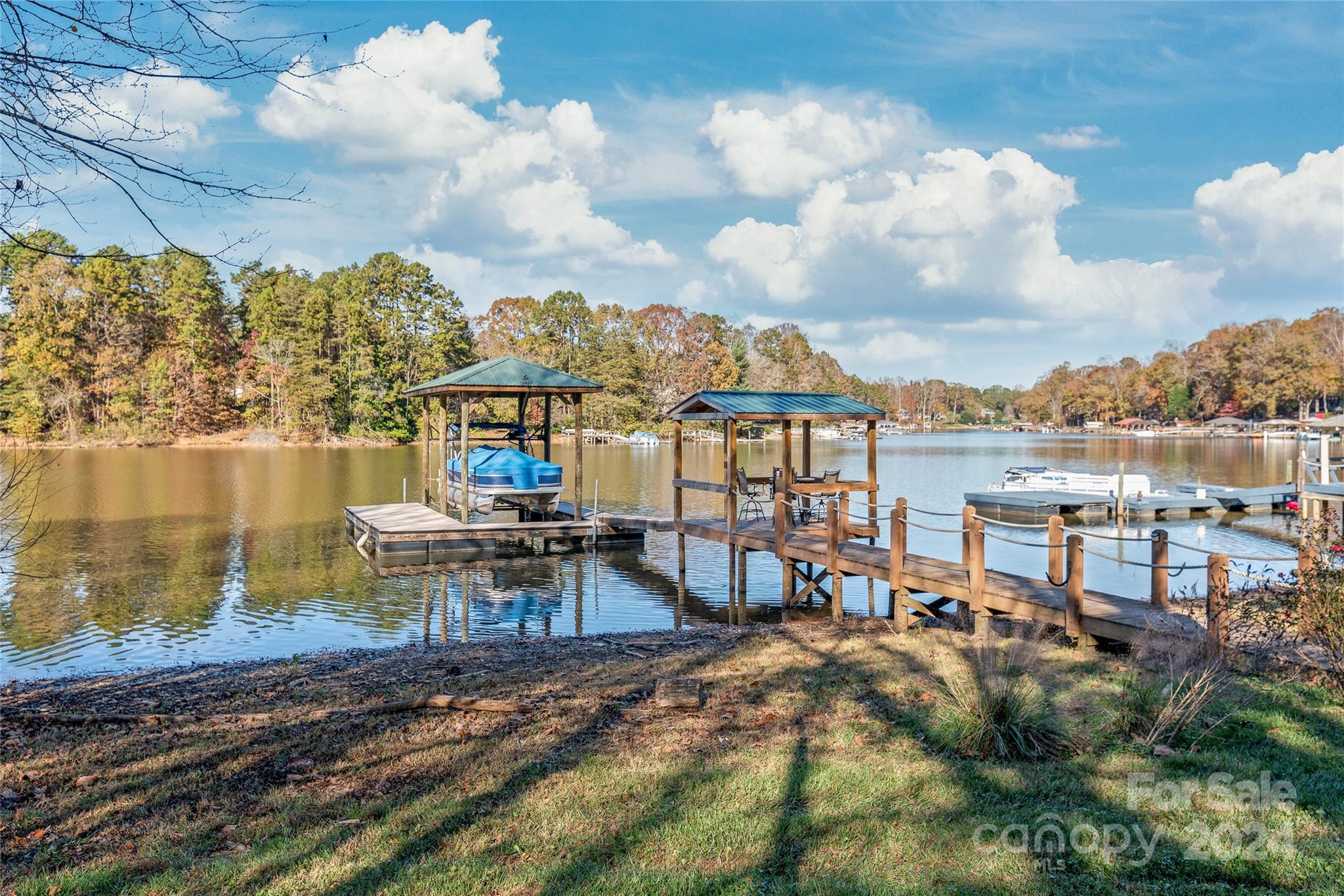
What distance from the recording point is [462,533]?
1895cm

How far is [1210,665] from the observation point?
5.98 metres

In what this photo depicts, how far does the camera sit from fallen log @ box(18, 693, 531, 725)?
20.4 feet

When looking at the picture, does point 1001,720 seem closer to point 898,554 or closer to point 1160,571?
point 1160,571

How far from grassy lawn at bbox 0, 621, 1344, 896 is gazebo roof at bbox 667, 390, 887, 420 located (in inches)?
332

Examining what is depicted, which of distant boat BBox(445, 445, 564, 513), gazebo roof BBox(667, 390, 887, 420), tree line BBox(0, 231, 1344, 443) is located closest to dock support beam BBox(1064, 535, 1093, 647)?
gazebo roof BBox(667, 390, 887, 420)

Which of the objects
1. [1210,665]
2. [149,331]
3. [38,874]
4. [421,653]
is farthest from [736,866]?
[149,331]

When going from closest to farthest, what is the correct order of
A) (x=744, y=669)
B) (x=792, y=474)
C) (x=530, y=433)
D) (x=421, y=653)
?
(x=744, y=669) < (x=421, y=653) < (x=792, y=474) < (x=530, y=433)

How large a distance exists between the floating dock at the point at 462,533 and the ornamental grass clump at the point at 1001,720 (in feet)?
45.5

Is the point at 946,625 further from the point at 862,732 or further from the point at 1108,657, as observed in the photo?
the point at 862,732

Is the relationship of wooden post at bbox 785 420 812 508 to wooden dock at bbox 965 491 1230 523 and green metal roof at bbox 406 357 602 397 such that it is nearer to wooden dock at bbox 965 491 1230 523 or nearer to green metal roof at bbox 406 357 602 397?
green metal roof at bbox 406 357 602 397

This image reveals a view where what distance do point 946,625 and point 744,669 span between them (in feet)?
15.7

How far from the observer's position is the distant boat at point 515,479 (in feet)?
66.5

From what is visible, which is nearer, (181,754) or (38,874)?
(38,874)

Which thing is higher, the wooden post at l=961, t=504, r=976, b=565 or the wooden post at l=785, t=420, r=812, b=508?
the wooden post at l=785, t=420, r=812, b=508
